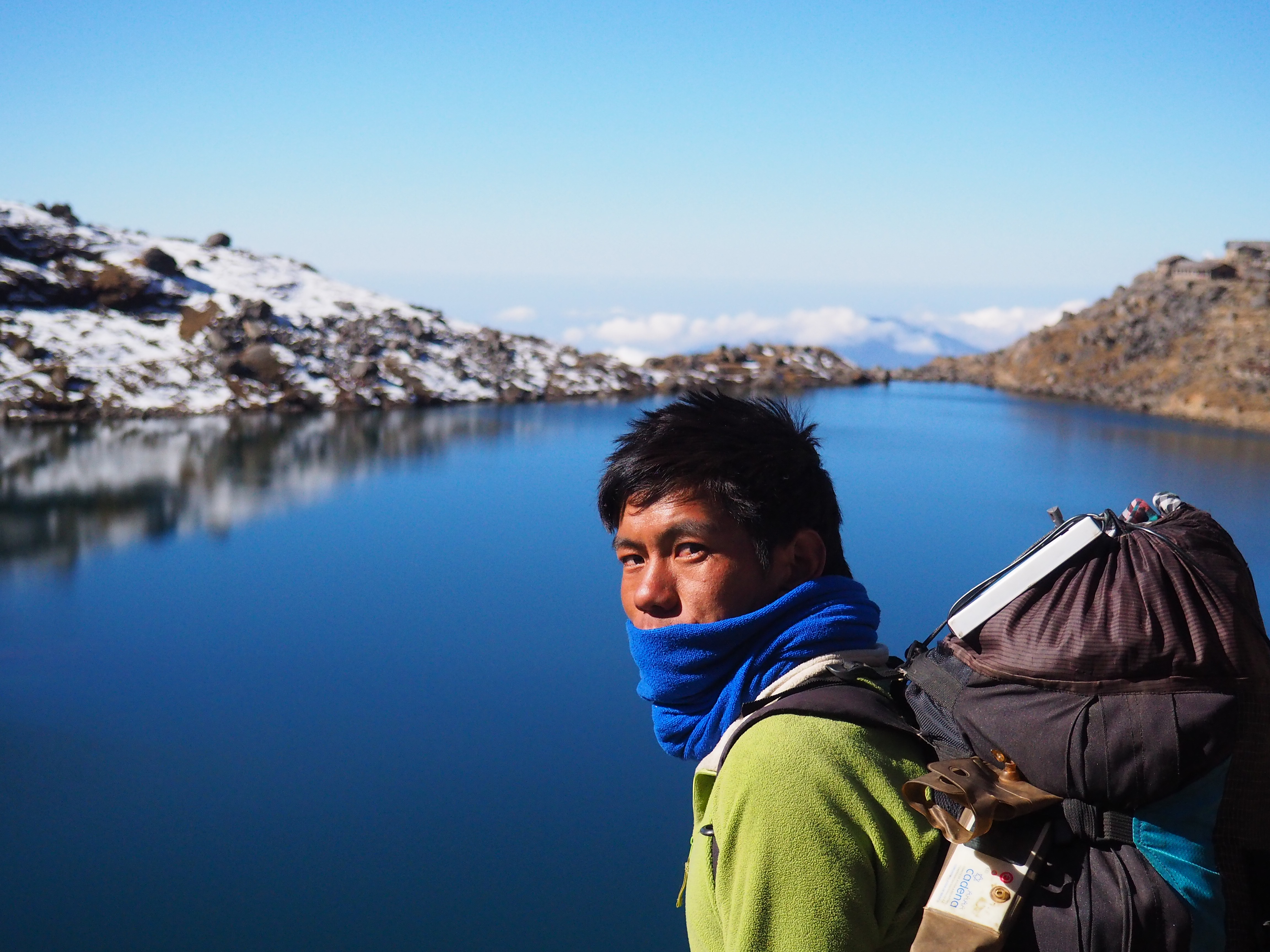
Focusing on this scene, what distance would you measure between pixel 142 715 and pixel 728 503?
9.50 metres

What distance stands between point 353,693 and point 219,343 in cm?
3093

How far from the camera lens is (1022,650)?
1.16m

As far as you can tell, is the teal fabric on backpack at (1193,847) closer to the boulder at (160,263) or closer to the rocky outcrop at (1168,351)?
the rocky outcrop at (1168,351)

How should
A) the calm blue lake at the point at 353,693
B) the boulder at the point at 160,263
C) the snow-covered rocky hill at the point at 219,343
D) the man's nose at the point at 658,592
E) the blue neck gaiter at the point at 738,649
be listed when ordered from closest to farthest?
the blue neck gaiter at the point at 738,649
the man's nose at the point at 658,592
the calm blue lake at the point at 353,693
the snow-covered rocky hill at the point at 219,343
the boulder at the point at 160,263

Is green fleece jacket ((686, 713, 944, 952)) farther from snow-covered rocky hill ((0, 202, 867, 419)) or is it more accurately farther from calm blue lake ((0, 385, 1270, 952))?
snow-covered rocky hill ((0, 202, 867, 419))

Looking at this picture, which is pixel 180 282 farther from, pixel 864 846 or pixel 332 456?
pixel 864 846

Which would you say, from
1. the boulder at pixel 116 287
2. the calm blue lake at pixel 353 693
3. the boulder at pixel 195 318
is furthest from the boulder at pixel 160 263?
the calm blue lake at pixel 353 693

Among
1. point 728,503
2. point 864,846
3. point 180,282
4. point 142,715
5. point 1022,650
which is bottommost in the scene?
point 142,715

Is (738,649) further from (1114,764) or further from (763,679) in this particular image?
(1114,764)

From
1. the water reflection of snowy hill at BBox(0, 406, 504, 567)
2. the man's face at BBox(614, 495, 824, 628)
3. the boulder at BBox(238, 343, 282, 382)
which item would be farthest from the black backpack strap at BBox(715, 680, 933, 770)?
the boulder at BBox(238, 343, 282, 382)

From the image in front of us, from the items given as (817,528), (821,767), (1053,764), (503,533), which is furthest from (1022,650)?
(503,533)

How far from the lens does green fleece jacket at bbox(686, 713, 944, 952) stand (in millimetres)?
1104

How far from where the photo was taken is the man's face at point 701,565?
148 centimetres

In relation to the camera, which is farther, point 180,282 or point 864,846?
point 180,282
